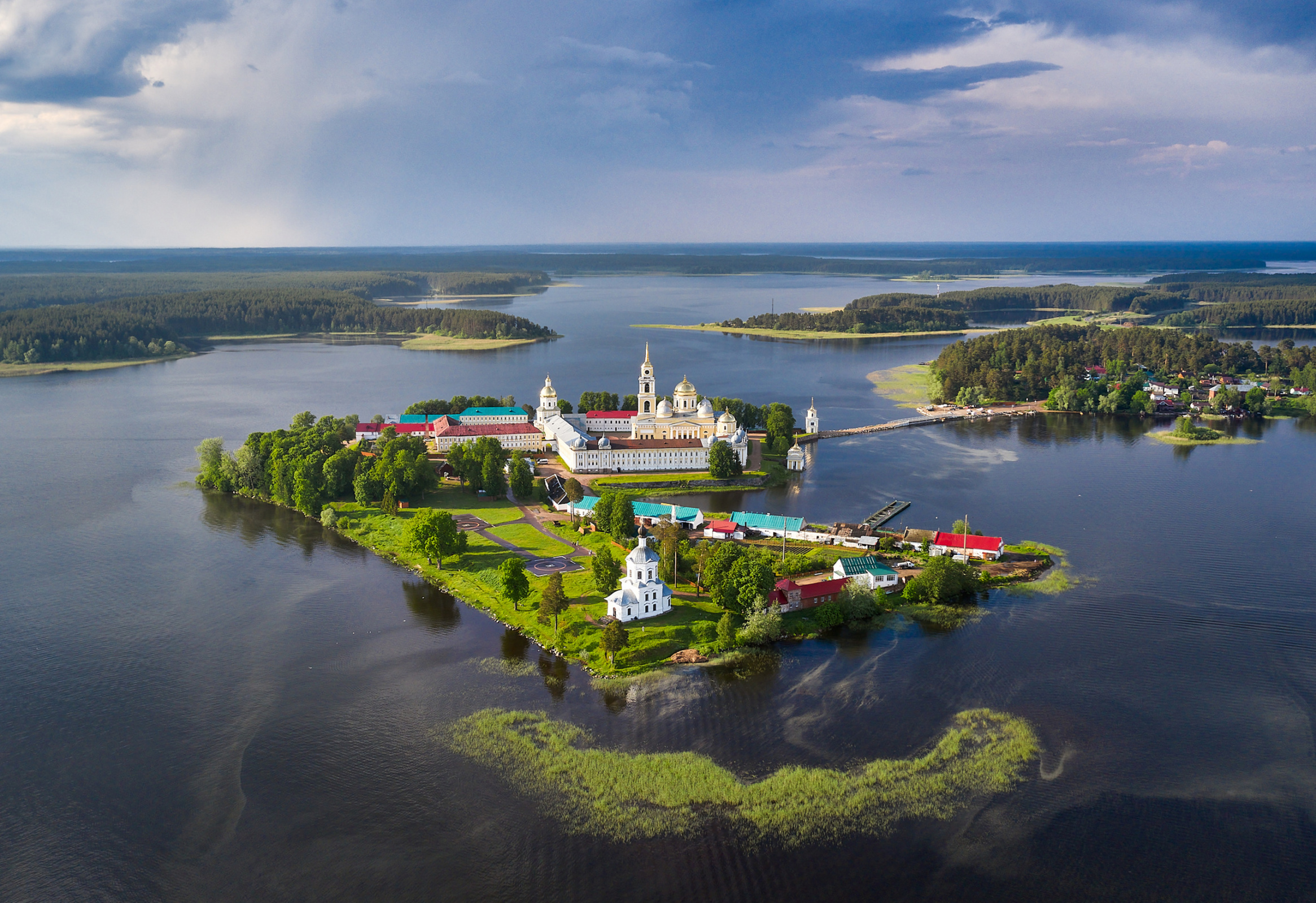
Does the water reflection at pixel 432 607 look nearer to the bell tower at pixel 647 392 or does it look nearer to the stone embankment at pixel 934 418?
the bell tower at pixel 647 392

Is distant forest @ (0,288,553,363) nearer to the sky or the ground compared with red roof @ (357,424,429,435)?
nearer to the sky

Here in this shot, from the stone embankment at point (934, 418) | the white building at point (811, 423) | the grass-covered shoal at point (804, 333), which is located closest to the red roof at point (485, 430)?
the stone embankment at point (934, 418)

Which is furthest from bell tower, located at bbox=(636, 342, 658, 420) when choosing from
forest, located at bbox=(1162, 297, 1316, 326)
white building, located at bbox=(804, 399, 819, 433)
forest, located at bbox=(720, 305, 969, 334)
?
forest, located at bbox=(1162, 297, 1316, 326)

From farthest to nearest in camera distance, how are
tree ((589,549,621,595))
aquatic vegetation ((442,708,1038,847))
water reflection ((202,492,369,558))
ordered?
water reflection ((202,492,369,558)), tree ((589,549,621,595)), aquatic vegetation ((442,708,1038,847))

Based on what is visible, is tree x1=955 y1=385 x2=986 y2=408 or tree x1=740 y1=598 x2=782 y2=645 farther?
tree x1=955 y1=385 x2=986 y2=408

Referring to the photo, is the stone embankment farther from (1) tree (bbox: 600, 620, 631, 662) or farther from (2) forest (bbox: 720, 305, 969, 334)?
(2) forest (bbox: 720, 305, 969, 334)

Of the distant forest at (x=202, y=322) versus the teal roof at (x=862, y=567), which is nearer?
the teal roof at (x=862, y=567)

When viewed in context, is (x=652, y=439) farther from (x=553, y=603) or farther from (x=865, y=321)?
(x=865, y=321)
